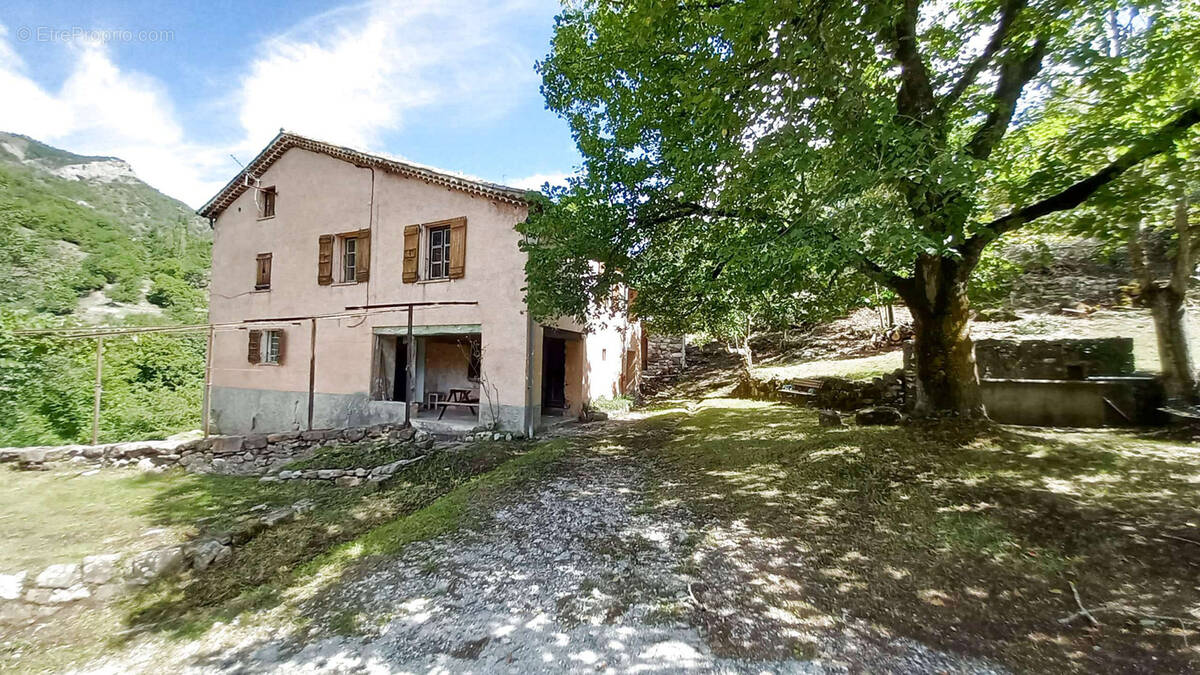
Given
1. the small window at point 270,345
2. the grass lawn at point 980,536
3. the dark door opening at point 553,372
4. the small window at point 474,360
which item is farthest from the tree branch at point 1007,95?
the small window at point 270,345

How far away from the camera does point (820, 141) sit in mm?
5922

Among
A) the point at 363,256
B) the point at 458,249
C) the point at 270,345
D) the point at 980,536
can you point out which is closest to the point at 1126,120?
the point at 980,536

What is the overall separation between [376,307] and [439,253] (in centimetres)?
209

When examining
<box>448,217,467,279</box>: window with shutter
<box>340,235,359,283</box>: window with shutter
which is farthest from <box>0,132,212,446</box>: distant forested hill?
<box>448,217,467,279</box>: window with shutter

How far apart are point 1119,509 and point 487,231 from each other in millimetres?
10900

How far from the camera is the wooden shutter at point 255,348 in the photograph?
1488 centimetres

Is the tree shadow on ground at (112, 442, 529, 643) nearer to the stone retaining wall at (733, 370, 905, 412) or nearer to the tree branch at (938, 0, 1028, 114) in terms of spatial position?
the stone retaining wall at (733, 370, 905, 412)

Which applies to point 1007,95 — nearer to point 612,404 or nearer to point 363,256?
point 612,404

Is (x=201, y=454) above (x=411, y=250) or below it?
below

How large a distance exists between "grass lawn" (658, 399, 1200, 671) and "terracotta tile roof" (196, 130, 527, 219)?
7.25 m

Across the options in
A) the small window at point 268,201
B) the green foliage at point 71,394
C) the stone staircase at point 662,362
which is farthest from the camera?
the stone staircase at point 662,362

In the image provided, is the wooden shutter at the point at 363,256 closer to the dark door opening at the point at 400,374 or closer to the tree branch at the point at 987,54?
the dark door opening at the point at 400,374

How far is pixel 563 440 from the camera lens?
10258mm

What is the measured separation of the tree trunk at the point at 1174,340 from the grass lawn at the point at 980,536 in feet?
4.30
